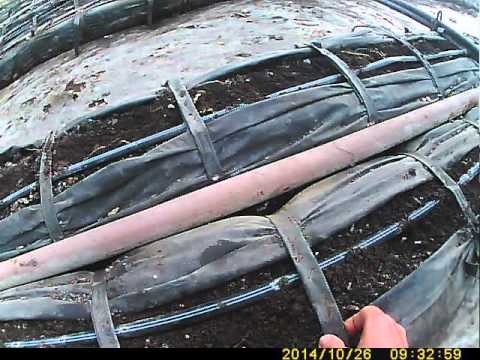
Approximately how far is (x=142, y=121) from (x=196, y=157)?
345 millimetres

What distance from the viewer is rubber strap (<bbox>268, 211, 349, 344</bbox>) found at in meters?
2.05

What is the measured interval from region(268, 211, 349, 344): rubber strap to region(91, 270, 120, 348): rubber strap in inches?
24.3

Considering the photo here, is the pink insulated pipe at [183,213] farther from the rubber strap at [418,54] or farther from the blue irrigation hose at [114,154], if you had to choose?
the rubber strap at [418,54]

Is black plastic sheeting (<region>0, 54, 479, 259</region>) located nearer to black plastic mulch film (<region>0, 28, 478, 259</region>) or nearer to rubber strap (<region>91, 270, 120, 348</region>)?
black plastic mulch film (<region>0, 28, 478, 259</region>)

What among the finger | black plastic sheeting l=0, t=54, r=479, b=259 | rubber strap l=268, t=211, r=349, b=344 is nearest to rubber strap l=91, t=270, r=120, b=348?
black plastic sheeting l=0, t=54, r=479, b=259

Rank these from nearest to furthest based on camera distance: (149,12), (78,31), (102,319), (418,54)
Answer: (102,319)
(418,54)
(78,31)
(149,12)

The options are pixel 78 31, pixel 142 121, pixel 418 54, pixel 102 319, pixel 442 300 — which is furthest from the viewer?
pixel 78 31

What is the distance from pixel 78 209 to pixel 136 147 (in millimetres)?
323

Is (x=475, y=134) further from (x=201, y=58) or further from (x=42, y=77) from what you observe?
(x=42, y=77)

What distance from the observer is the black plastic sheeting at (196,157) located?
2385mm

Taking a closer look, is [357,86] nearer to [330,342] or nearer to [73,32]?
[330,342]

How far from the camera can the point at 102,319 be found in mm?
2059

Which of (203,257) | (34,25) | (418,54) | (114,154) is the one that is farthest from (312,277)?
(34,25)

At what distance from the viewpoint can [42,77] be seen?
3.32 metres
